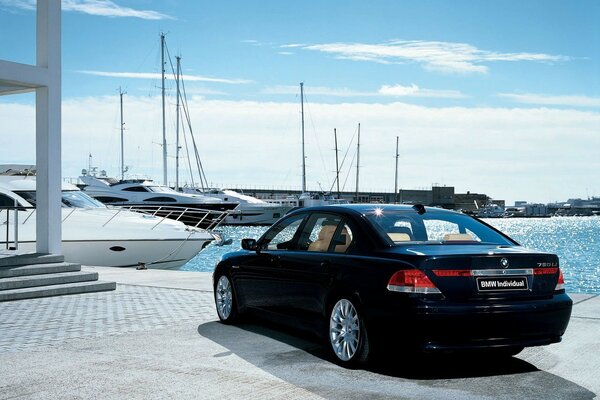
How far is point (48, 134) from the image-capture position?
1352 centimetres

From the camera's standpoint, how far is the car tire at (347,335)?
6750mm

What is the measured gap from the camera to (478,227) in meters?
7.55

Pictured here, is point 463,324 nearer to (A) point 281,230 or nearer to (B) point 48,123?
(A) point 281,230

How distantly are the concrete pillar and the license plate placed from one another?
913 cm

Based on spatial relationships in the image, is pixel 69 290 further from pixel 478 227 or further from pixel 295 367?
pixel 478 227

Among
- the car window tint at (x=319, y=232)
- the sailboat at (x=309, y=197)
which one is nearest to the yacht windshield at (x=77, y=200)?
the car window tint at (x=319, y=232)

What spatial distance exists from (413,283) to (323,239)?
1636 mm

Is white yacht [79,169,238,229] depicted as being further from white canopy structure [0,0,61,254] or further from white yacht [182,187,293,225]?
white canopy structure [0,0,61,254]

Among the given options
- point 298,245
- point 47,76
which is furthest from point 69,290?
point 298,245

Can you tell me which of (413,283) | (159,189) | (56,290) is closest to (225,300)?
(413,283)

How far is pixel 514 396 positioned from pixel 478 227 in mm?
1960

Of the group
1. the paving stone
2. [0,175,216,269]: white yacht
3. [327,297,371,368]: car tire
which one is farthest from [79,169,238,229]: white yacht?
[327,297,371,368]: car tire

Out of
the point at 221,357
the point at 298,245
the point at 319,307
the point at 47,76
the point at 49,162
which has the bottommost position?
the point at 221,357

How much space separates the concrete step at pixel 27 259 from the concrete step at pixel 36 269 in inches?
3.5
